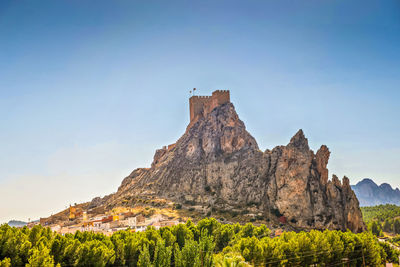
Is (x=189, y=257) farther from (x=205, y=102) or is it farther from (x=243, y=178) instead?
(x=205, y=102)

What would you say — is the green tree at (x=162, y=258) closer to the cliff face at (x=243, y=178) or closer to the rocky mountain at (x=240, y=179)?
the rocky mountain at (x=240, y=179)

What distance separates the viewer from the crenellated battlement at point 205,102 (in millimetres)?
110750

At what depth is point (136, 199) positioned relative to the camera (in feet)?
310

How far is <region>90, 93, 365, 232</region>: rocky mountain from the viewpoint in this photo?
8031cm

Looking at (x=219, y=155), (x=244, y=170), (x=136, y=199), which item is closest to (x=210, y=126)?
(x=219, y=155)

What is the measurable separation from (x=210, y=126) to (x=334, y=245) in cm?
6561

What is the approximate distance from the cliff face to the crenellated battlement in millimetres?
2343

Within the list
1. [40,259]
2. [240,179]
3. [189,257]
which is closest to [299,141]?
[240,179]

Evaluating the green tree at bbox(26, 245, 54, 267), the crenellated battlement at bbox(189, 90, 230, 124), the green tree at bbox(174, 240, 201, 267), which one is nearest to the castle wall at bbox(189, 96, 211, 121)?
the crenellated battlement at bbox(189, 90, 230, 124)

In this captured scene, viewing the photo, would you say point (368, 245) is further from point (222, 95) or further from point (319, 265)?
point (222, 95)

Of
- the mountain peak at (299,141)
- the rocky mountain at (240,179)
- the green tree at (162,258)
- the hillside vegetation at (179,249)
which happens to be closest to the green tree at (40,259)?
the hillside vegetation at (179,249)

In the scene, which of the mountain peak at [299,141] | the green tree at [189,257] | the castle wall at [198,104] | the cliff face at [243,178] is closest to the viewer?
the green tree at [189,257]

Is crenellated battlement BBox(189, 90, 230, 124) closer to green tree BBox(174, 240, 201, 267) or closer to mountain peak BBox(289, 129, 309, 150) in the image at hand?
mountain peak BBox(289, 129, 309, 150)

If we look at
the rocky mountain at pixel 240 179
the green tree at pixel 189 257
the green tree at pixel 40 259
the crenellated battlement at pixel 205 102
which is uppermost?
the crenellated battlement at pixel 205 102
